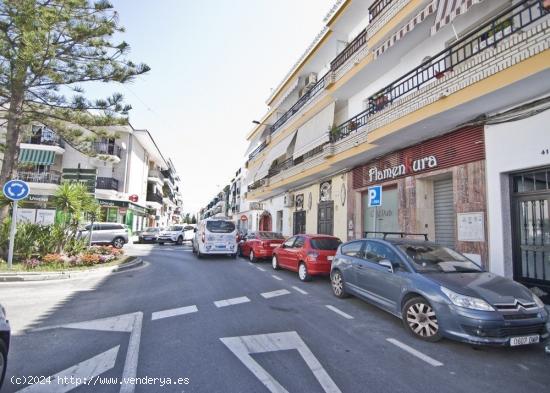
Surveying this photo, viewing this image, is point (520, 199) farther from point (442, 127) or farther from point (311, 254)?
point (311, 254)

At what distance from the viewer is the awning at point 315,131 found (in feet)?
51.4

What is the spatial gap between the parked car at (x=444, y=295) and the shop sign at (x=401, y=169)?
4837 millimetres

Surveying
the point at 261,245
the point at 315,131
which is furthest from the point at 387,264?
the point at 315,131

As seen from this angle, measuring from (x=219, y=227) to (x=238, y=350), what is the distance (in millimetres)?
12149

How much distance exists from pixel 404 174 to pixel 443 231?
Result: 7.73 ft

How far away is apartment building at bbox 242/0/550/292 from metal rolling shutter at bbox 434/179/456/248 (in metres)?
0.04

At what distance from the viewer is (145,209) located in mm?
41188

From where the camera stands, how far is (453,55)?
31.7 feet

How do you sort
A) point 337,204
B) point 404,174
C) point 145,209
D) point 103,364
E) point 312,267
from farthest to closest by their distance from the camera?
point 145,209
point 337,204
point 404,174
point 312,267
point 103,364

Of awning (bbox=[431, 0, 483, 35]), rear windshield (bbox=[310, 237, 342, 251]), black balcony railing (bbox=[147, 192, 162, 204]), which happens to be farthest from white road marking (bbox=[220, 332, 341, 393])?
black balcony railing (bbox=[147, 192, 162, 204])

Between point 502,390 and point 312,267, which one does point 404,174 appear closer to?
point 312,267

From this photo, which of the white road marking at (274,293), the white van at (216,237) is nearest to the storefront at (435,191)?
the white road marking at (274,293)

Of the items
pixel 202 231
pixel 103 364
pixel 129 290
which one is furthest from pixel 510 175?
pixel 202 231

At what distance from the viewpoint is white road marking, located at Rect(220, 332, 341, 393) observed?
138 inches
